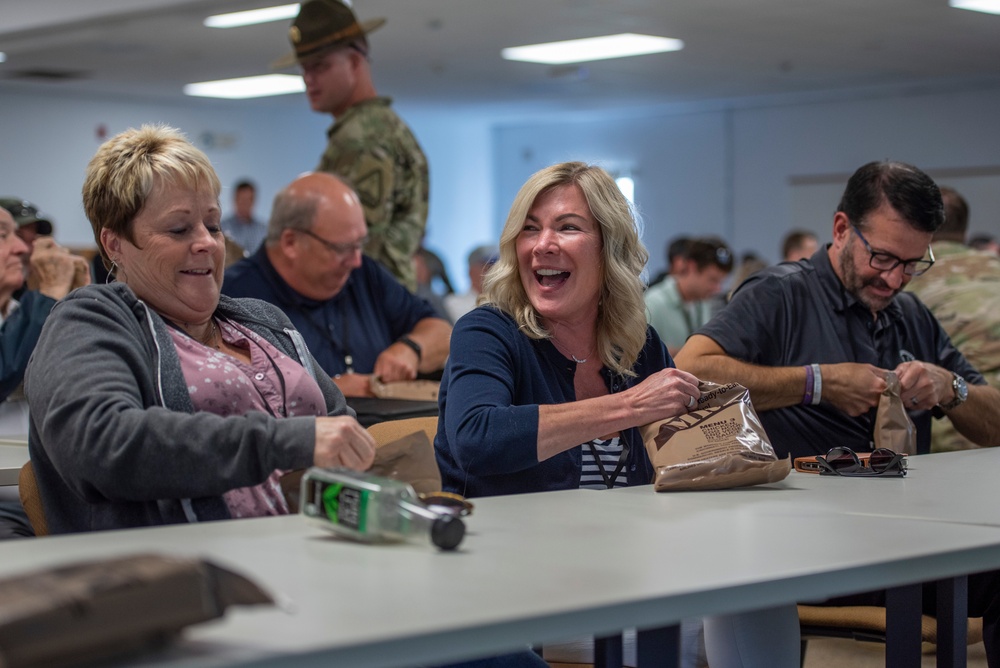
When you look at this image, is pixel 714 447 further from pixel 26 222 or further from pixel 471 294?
pixel 471 294

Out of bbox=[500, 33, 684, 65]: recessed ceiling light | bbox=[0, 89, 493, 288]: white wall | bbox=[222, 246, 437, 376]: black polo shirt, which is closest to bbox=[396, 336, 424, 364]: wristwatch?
bbox=[222, 246, 437, 376]: black polo shirt

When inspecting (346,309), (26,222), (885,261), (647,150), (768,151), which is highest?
(647,150)

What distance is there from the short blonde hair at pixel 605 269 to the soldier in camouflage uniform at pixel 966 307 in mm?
1249

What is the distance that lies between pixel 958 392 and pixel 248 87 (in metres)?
11.4

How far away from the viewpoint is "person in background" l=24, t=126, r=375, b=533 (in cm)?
157

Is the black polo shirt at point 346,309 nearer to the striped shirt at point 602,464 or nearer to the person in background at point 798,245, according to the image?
the striped shirt at point 602,464

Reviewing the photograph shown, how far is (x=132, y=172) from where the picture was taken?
1860mm

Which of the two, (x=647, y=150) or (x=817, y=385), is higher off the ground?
(x=647, y=150)

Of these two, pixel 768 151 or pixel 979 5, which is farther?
pixel 768 151

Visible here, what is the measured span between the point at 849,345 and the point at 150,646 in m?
2.16

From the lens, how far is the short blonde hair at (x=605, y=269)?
229cm

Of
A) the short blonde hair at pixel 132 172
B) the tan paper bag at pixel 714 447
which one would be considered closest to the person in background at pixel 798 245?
the tan paper bag at pixel 714 447

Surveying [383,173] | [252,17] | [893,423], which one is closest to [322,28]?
[383,173]

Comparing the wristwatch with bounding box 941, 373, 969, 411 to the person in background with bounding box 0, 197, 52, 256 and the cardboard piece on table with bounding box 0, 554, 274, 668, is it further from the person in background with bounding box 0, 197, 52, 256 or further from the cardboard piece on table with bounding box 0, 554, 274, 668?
the person in background with bounding box 0, 197, 52, 256
